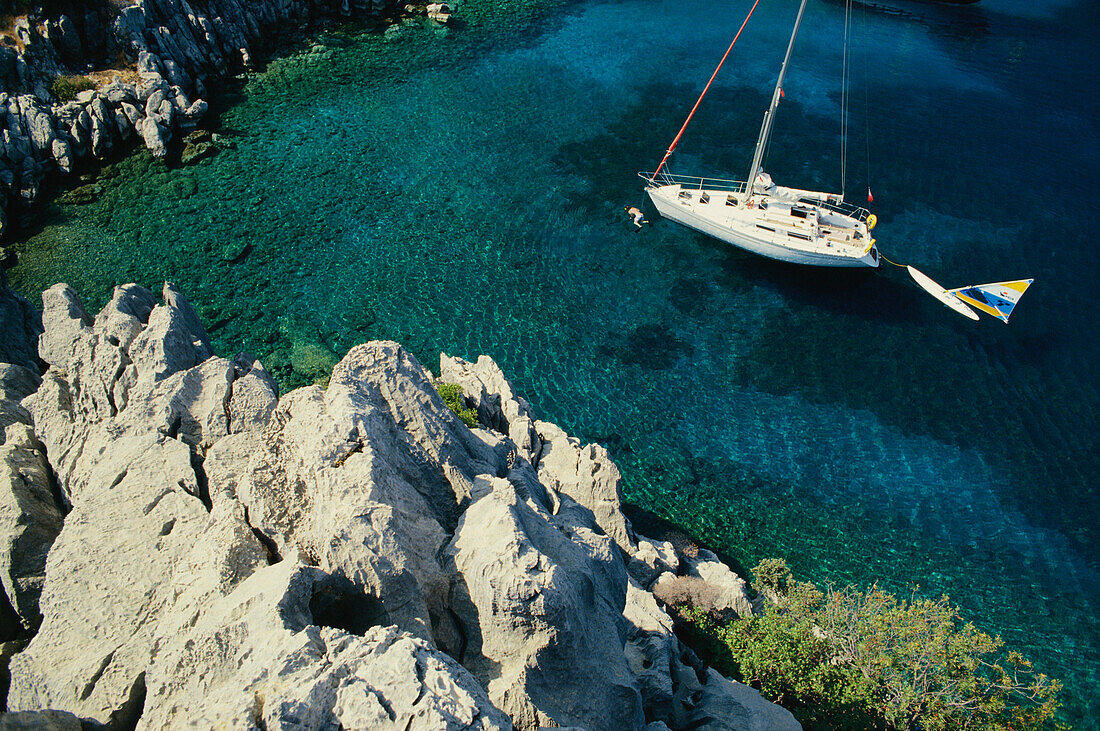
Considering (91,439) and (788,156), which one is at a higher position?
(91,439)

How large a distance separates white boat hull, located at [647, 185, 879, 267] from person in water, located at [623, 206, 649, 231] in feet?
5.06

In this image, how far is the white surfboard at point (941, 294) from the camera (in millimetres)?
42594

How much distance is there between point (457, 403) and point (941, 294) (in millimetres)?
34503

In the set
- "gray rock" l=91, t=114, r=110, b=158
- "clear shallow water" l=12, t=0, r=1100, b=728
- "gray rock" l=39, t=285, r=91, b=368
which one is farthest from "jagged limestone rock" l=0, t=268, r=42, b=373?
"gray rock" l=91, t=114, r=110, b=158

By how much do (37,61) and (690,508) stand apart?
60.5 meters

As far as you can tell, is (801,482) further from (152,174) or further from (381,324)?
(152,174)

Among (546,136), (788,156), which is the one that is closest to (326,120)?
(546,136)

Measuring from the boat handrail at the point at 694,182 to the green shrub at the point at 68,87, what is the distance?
44.8 metres

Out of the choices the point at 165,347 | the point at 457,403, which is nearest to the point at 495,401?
the point at 457,403

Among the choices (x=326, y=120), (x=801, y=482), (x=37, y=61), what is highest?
(x=37, y=61)

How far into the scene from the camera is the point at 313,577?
46.0ft

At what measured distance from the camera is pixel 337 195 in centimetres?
4919

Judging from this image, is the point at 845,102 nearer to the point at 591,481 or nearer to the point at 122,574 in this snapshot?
the point at 591,481

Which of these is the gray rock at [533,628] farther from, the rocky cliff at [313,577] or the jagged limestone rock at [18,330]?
the jagged limestone rock at [18,330]
